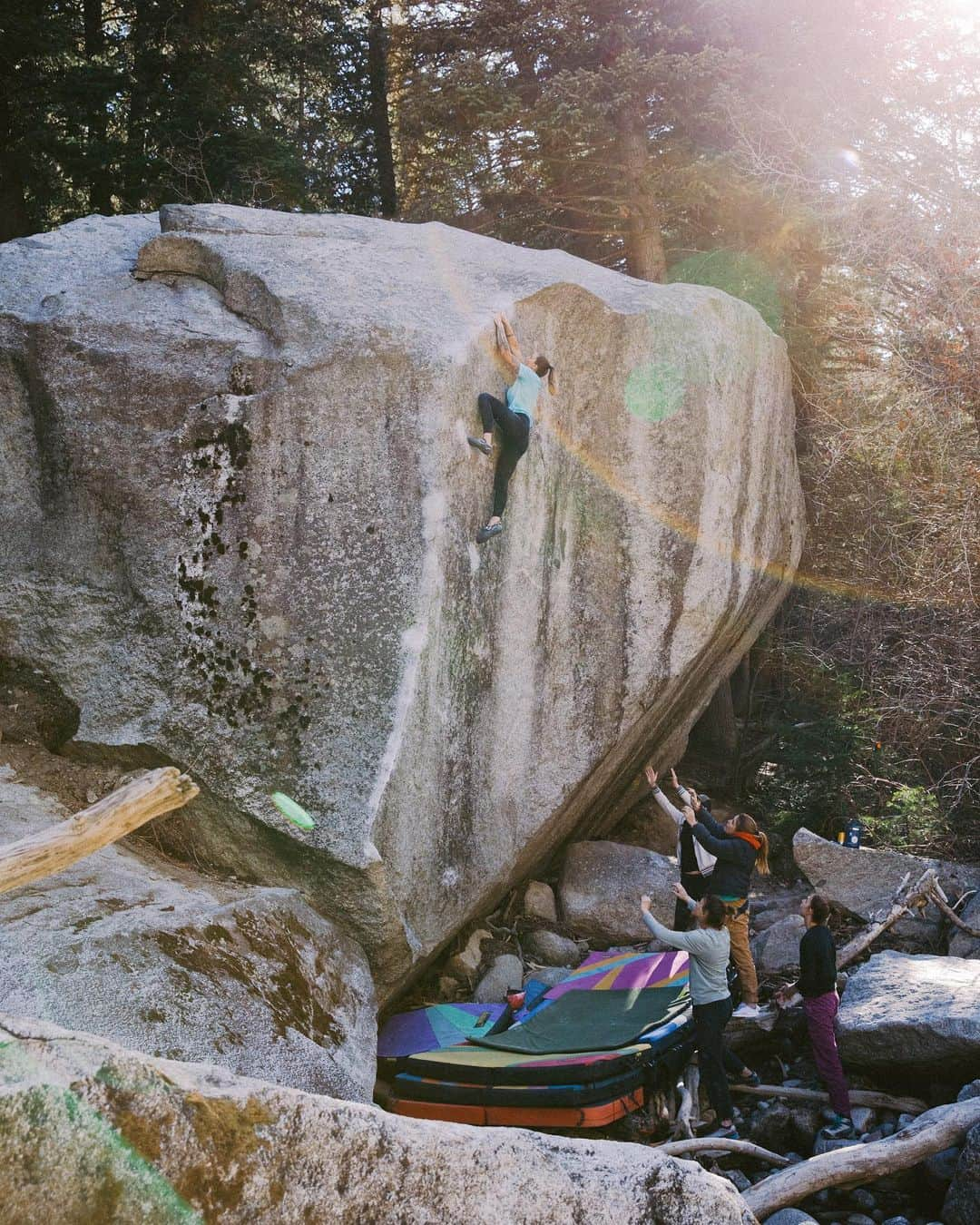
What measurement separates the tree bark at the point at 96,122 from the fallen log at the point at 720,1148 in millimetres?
14745

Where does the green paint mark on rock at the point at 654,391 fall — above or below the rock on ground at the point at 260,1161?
above

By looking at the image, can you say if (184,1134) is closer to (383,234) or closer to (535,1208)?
(535,1208)

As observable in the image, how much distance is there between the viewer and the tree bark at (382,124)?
1855cm

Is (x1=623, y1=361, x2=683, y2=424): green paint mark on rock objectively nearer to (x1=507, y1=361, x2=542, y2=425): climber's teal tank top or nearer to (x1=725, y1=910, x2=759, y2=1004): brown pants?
(x1=507, y1=361, x2=542, y2=425): climber's teal tank top

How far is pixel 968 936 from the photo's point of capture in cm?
952

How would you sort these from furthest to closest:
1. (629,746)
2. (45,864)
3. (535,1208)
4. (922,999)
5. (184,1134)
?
(629,746)
(922,999)
(45,864)
(535,1208)
(184,1134)

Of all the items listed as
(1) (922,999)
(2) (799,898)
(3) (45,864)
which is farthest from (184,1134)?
(2) (799,898)

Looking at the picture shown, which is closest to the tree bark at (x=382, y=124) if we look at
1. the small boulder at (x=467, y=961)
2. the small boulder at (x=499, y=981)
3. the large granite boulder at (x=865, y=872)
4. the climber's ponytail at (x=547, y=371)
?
the climber's ponytail at (x=547, y=371)

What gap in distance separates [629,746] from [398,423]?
4576 mm

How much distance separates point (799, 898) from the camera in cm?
1134

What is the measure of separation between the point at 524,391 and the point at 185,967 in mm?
5310

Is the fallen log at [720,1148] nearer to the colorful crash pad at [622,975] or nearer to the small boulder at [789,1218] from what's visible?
the small boulder at [789,1218]

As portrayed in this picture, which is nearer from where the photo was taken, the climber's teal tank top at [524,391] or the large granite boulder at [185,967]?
the large granite boulder at [185,967]

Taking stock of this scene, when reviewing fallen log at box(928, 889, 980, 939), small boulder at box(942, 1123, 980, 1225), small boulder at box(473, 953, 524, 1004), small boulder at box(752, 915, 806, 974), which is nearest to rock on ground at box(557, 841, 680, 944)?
small boulder at box(752, 915, 806, 974)
